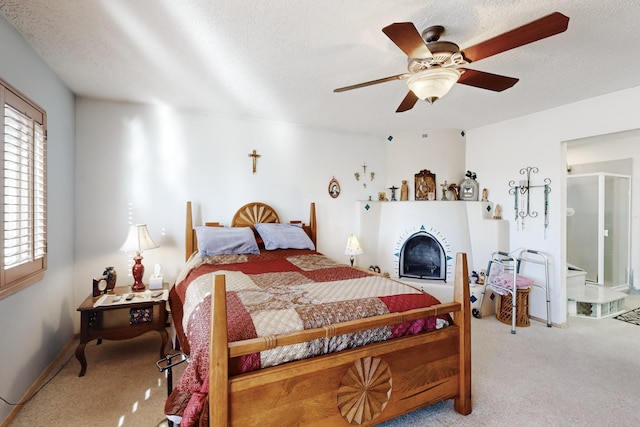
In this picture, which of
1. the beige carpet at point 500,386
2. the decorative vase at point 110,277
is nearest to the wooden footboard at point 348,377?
the beige carpet at point 500,386

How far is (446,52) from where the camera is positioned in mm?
1800

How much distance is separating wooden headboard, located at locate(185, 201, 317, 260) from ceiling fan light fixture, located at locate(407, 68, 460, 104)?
8.12 ft

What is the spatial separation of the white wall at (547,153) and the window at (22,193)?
4.92 metres

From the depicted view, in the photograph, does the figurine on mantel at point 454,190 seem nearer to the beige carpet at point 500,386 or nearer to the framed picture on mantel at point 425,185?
the framed picture on mantel at point 425,185

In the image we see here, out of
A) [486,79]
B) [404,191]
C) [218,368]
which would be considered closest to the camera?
[218,368]

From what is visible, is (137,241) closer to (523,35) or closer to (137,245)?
(137,245)

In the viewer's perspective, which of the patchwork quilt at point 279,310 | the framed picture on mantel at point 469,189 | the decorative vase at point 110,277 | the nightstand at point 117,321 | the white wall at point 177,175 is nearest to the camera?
the patchwork quilt at point 279,310

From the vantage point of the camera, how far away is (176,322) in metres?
2.67

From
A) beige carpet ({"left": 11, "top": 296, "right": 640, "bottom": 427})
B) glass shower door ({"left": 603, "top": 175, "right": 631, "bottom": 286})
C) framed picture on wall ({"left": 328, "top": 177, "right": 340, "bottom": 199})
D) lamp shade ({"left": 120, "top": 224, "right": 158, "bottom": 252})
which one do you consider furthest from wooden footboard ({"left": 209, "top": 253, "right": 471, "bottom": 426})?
glass shower door ({"left": 603, "top": 175, "right": 631, "bottom": 286})

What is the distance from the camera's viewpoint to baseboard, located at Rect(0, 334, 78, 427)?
75.7 inches

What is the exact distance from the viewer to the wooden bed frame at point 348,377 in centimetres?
132

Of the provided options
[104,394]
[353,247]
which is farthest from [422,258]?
[104,394]

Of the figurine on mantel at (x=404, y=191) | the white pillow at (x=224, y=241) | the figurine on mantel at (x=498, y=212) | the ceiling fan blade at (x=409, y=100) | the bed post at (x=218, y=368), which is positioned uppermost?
the ceiling fan blade at (x=409, y=100)

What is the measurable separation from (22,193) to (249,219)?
213 centimetres
